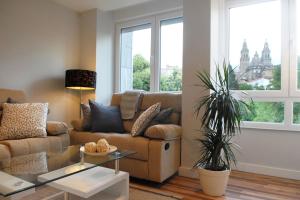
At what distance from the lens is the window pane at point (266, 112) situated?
2893 millimetres

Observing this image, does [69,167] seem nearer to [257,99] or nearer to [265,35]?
[257,99]

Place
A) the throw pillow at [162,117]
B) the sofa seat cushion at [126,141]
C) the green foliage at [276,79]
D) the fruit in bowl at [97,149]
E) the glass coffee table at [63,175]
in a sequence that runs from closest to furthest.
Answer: the glass coffee table at [63,175] < the fruit in bowl at [97,149] < the sofa seat cushion at [126,141] < the throw pillow at [162,117] < the green foliage at [276,79]

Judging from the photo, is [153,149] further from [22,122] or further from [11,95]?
[11,95]

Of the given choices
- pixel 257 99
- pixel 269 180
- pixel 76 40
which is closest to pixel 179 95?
pixel 257 99

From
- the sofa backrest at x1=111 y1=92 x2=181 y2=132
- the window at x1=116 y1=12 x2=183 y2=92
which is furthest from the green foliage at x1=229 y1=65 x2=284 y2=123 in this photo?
the window at x1=116 y1=12 x2=183 y2=92

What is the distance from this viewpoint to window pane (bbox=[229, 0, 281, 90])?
291 centimetres

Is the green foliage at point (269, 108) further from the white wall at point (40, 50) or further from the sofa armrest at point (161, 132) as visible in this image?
the white wall at point (40, 50)

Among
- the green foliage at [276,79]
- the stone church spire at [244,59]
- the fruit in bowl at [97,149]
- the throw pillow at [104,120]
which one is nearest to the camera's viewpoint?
the fruit in bowl at [97,149]

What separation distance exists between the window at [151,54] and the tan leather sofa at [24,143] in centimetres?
162

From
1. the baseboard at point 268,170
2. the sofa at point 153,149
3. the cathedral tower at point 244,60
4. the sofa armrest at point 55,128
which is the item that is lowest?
the baseboard at point 268,170

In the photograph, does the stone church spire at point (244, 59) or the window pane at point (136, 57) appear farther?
the window pane at point (136, 57)

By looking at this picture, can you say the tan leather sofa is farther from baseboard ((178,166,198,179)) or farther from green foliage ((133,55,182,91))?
green foliage ((133,55,182,91))

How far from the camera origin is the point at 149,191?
2307mm

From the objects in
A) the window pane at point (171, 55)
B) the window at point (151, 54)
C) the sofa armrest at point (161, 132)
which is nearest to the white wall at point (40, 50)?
the window at point (151, 54)
